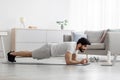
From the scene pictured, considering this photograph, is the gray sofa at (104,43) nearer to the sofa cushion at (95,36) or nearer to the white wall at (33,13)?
the sofa cushion at (95,36)

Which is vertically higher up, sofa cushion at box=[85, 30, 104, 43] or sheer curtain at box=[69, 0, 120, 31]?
sheer curtain at box=[69, 0, 120, 31]

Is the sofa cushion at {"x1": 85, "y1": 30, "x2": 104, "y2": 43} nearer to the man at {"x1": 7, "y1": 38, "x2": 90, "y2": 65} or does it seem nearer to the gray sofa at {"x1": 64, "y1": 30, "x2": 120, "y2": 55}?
the gray sofa at {"x1": 64, "y1": 30, "x2": 120, "y2": 55}

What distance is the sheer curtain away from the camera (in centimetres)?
854

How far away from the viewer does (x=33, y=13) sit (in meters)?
8.59

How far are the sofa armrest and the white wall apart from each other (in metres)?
3.03

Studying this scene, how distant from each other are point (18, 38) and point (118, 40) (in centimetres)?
320

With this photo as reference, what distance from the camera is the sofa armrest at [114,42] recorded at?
5906 mm

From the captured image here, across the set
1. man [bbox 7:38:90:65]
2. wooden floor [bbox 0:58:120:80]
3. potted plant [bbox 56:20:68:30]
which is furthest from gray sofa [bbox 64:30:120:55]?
wooden floor [bbox 0:58:120:80]

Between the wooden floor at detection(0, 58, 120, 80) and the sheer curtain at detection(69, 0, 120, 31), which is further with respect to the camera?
the sheer curtain at detection(69, 0, 120, 31)

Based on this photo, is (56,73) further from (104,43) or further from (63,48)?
(104,43)

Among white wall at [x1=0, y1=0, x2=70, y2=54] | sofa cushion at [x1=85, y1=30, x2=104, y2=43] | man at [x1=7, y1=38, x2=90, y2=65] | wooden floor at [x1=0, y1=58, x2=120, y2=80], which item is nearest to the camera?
wooden floor at [x1=0, y1=58, x2=120, y2=80]

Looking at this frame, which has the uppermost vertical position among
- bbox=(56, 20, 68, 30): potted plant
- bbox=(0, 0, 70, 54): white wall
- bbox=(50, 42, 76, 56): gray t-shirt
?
bbox=(0, 0, 70, 54): white wall

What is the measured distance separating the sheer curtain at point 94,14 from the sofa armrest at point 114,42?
8.73 ft

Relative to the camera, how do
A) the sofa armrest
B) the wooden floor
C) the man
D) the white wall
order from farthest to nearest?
1. the white wall
2. the sofa armrest
3. the man
4. the wooden floor
